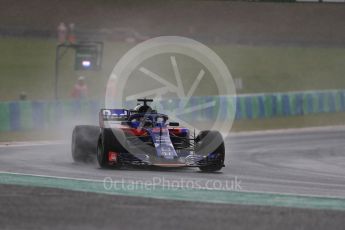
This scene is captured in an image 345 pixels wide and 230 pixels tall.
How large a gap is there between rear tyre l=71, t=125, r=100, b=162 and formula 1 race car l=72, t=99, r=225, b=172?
0.58 ft

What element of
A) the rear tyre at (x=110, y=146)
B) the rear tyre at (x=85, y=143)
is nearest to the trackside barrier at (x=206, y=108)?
the rear tyre at (x=85, y=143)

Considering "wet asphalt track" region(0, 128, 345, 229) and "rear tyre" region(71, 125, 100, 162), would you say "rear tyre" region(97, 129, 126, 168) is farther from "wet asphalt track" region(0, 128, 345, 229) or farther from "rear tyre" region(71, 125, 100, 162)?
"rear tyre" region(71, 125, 100, 162)

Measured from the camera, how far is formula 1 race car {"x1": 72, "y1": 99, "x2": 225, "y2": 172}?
14.6 metres

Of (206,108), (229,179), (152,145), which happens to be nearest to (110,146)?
(152,145)

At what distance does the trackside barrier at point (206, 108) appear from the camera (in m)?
23.4

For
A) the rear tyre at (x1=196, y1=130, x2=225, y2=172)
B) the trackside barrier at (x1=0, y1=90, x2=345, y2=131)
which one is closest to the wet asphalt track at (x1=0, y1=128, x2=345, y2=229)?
the rear tyre at (x1=196, y1=130, x2=225, y2=172)

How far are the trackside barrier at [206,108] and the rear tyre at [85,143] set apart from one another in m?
2.63

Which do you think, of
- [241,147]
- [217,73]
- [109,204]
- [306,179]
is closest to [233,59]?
[217,73]

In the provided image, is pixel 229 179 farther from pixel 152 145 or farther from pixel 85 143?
pixel 85 143

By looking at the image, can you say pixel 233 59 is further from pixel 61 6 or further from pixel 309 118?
pixel 309 118

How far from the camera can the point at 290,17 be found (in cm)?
5638

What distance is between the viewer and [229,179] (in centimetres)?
1364

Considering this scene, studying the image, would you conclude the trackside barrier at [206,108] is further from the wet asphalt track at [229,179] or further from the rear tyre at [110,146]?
the rear tyre at [110,146]

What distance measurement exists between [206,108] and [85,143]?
508 inches
